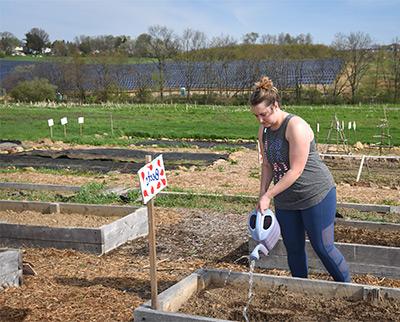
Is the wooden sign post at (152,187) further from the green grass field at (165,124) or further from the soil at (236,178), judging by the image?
the green grass field at (165,124)

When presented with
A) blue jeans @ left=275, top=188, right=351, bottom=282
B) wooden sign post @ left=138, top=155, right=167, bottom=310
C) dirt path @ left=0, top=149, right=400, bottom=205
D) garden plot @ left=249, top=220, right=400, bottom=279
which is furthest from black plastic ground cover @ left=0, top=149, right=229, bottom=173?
wooden sign post @ left=138, top=155, right=167, bottom=310

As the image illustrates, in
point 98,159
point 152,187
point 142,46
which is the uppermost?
point 142,46

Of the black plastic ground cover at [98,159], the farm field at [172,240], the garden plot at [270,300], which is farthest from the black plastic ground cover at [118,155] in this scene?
the garden plot at [270,300]

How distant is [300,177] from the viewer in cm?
426

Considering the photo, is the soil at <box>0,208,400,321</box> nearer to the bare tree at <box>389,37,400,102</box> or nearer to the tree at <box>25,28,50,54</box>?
the bare tree at <box>389,37,400,102</box>

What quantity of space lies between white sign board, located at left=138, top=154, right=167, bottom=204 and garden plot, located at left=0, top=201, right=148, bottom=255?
2.28m

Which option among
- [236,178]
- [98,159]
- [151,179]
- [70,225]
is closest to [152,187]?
[151,179]

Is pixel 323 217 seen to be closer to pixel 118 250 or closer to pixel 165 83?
pixel 118 250

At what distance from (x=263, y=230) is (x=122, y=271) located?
2028 mm

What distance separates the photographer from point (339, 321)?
394cm

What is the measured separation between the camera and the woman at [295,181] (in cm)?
416

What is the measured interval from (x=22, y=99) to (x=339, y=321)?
43.1 m

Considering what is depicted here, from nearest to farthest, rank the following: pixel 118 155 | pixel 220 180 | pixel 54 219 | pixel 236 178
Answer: pixel 54 219 < pixel 220 180 < pixel 236 178 < pixel 118 155

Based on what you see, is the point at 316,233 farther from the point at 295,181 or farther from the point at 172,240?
the point at 172,240
